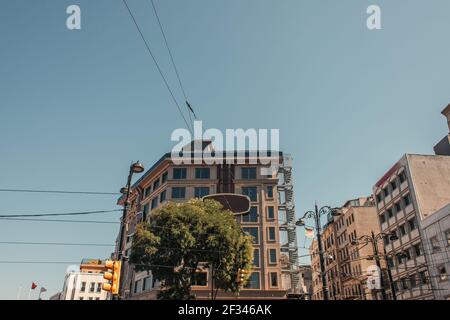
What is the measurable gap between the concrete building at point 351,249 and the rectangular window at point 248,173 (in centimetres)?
1711

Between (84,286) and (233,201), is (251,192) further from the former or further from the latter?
(84,286)

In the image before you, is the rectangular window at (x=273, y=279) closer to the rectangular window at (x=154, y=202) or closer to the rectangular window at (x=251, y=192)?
the rectangular window at (x=251, y=192)

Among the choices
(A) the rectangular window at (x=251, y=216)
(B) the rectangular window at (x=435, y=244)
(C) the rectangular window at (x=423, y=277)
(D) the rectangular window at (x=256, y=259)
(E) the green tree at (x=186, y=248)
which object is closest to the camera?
(E) the green tree at (x=186, y=248)

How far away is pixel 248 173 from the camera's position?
160 feet

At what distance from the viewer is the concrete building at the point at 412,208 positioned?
3634 centimetres

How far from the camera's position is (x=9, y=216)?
13.8 metres

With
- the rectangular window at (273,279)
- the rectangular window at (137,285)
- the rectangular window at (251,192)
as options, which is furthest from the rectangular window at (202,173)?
the rectangular window at (137,285)

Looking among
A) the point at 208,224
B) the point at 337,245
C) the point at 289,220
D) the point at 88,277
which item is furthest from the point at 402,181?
the point at 88,277

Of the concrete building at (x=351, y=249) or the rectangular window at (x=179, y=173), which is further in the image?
the concrete building at (x=351, y=249)

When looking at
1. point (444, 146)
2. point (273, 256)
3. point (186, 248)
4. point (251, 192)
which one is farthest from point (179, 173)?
point (444, 146)

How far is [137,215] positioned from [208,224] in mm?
28293

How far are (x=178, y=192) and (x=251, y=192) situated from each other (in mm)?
9872
